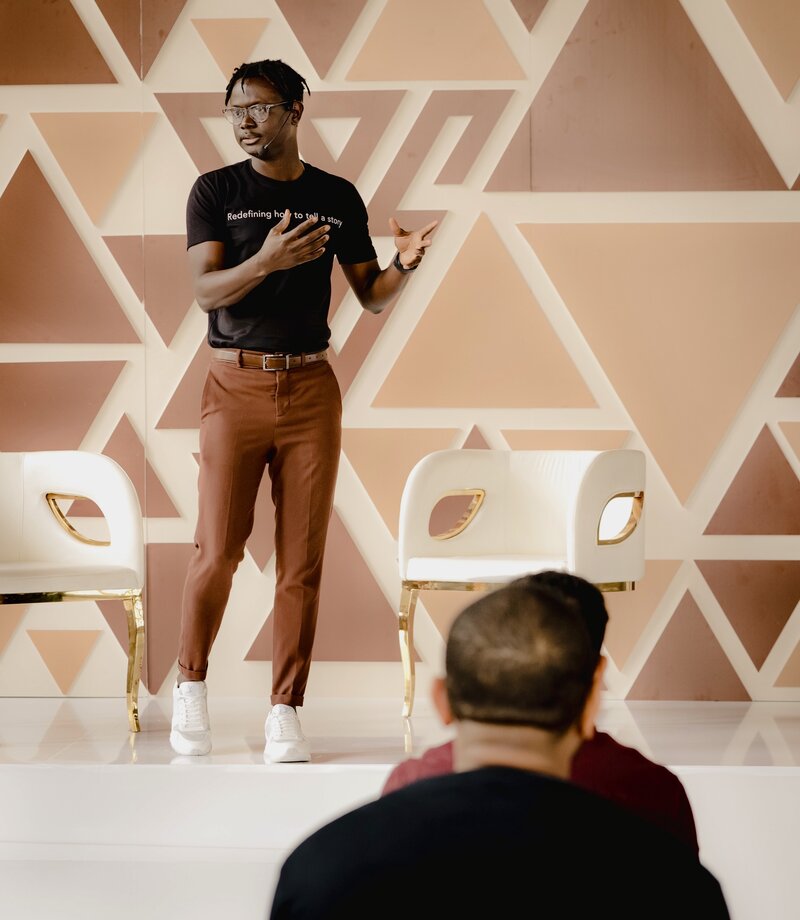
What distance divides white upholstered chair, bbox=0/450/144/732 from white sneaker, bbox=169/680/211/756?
43 centimetres

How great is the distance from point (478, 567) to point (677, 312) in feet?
4.37

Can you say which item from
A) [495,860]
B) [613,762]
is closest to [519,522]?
[613,762]

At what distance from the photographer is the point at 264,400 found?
2.99 meters

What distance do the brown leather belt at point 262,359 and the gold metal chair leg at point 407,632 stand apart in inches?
32.1

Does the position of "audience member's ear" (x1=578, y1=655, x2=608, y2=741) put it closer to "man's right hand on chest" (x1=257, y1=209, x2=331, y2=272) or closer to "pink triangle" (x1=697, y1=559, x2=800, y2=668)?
"man's right hand on chest" (x1=257, y1=209, x2=331, y2=272)

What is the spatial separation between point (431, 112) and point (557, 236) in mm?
639

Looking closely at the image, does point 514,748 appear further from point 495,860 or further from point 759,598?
point 759,598

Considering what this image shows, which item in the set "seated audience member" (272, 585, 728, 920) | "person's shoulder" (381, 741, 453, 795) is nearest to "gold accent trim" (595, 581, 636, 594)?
"person's shoulder" (381, 741, 453, 795)

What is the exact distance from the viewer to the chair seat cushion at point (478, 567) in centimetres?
323

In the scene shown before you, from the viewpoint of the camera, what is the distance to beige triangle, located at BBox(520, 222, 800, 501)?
391cm

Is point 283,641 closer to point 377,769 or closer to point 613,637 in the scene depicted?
point 377,769

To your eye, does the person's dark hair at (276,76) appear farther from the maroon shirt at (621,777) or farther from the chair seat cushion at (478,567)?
the maroon shirt at (621,777)

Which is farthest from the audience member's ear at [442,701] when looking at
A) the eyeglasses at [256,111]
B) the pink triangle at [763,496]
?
the pink triangle at [763,496]

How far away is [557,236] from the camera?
3.95m
